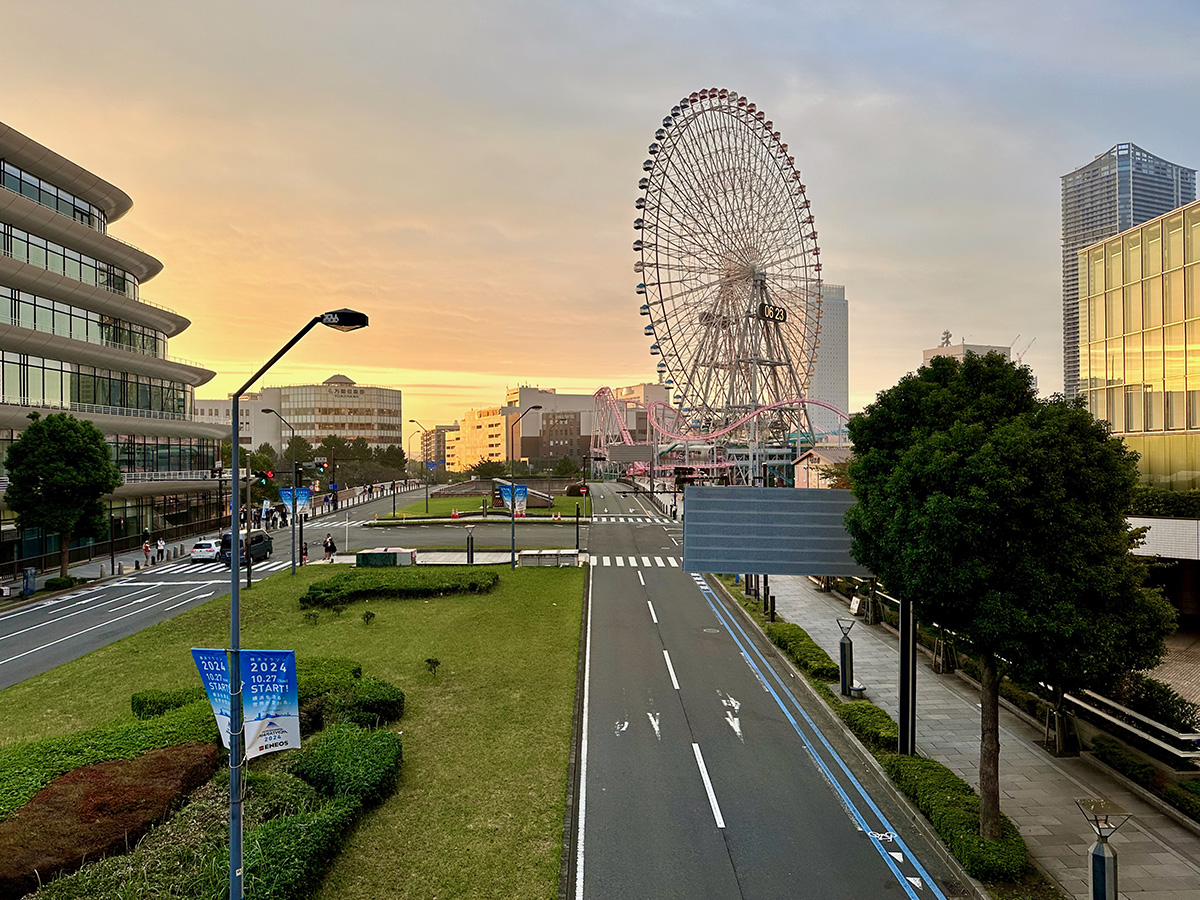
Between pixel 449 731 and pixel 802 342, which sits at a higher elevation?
pixel 802 342

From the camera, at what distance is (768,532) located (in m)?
17.9

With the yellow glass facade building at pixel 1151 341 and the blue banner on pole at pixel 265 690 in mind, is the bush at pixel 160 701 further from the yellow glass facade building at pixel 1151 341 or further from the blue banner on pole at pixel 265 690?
the yellow glass facade building at pixel 1151 341

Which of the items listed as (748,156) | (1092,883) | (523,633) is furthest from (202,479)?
(1092,883)

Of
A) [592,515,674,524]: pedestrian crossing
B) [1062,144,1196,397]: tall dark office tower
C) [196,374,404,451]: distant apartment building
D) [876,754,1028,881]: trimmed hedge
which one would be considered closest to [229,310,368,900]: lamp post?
[876,754,1028,881]: trimmed hedge

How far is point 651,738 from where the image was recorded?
1767 cm

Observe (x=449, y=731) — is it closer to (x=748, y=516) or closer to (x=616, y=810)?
(x=616, y=810)

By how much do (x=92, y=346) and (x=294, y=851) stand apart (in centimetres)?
5257

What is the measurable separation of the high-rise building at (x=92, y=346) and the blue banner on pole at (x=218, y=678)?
44.1 m

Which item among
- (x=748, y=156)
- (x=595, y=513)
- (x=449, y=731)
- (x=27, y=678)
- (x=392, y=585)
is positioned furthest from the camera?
Answer: (x=595, y=513)

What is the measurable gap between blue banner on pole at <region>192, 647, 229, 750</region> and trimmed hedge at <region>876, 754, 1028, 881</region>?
11917 mm

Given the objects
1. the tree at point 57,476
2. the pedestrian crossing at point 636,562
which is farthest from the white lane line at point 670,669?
the tree at point 57,476

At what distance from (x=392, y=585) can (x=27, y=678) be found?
46.1ft

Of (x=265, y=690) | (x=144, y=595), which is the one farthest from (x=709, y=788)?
(x=144, y=595)

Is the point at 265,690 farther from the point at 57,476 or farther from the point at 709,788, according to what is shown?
the point at 57,476
